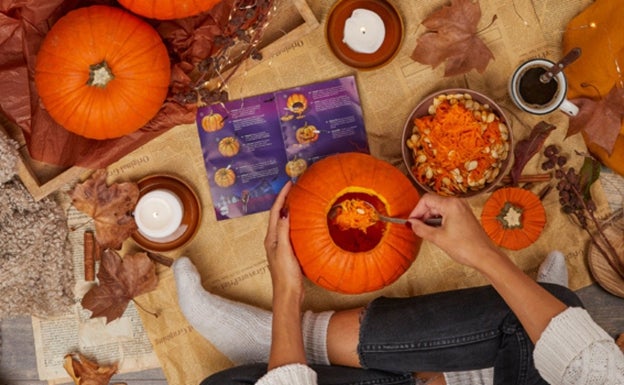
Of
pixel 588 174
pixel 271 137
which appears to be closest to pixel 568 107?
pixel 588 174

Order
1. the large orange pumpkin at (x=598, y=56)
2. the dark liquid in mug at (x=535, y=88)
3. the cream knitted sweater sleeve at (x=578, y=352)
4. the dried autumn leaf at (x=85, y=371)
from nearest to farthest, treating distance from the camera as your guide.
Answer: the cream knitted sweater sleeve at (x=578, y=352)
the large orange pumpkin at (x=598, y=56)
the dark liquid in mug at (x=535, y=88)
the dried autumn leaf at (x=85, y=371)

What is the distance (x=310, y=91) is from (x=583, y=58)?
1.77ft

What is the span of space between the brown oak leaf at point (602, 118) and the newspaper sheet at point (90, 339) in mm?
1006

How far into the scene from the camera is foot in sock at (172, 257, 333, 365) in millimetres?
1241

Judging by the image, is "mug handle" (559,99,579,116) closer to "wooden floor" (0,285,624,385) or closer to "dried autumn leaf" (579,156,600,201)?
"dried autumn leaf" (579,156,600,201)

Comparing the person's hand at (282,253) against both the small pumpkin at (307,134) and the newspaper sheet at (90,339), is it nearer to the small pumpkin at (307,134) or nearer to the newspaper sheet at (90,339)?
the small pumpkin at (307,134)

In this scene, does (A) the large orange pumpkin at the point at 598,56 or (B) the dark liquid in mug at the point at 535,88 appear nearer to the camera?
(A) the large orange pumpkin at the point at 598,56

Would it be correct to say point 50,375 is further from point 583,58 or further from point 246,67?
point 583,58

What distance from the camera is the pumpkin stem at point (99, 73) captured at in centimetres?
103

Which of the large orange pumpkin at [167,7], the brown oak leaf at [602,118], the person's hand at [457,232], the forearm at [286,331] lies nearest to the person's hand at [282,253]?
the forearm at [286,331]

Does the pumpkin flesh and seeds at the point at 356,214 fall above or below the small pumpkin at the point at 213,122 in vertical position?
below

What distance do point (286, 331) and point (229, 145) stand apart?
40 cm

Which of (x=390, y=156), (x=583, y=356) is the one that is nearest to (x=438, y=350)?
(x=583, y=356)

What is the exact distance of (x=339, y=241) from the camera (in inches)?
43.6
